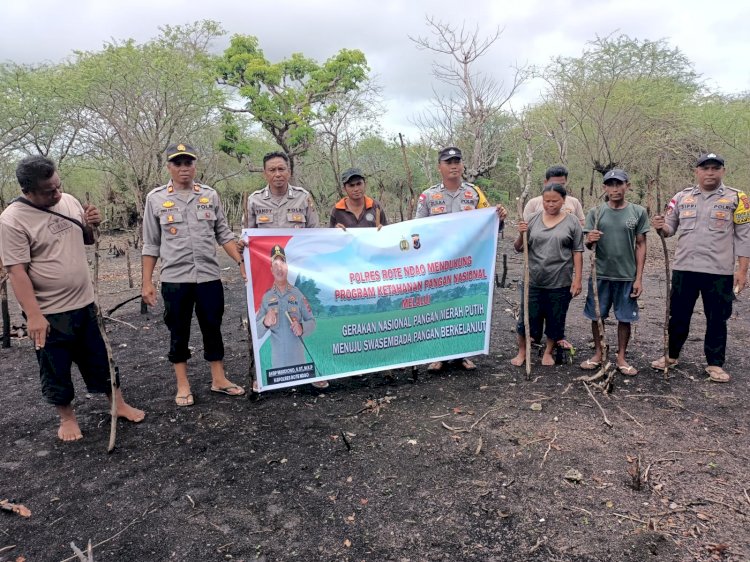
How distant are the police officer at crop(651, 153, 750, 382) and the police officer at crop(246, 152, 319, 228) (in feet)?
10.5

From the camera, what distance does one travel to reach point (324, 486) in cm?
294

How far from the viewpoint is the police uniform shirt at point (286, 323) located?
159 inches

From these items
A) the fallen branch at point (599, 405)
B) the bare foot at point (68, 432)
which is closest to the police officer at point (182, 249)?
the bare foot at point (68, 432)

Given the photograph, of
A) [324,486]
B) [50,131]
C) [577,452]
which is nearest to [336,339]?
[324,486]

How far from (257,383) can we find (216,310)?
2.37ft

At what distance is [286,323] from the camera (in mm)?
4086

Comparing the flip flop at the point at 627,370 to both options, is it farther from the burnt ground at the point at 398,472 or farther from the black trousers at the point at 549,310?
the black trousers at the point at 549,310

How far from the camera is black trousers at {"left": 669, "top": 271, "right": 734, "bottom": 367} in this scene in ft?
14.0

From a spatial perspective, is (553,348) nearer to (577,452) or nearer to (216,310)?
(577,452)

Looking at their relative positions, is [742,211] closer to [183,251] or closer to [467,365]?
[467,365]

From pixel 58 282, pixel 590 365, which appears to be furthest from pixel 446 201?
pixel 58 282

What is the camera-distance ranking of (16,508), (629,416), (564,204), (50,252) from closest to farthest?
(16,508), (50,252), (629,416), (564,204)

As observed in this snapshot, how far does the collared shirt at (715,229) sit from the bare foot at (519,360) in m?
1.68

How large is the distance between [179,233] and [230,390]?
1466mm
